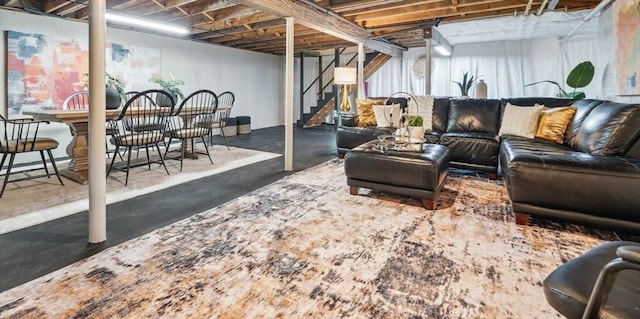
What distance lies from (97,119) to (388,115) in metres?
3.73

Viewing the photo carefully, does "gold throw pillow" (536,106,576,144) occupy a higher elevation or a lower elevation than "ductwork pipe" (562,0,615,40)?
lower

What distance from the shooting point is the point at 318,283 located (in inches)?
66.0

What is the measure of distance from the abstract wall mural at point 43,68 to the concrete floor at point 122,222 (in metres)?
3.04

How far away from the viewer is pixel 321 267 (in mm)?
1838

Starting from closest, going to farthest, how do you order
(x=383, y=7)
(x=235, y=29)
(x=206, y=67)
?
(x=383, y=7) < (x=235, y=29) < (x=206, y=67)

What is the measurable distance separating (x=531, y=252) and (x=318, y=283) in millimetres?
1359

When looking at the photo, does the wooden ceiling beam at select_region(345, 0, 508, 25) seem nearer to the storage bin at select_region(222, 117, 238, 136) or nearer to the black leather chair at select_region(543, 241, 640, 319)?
the storage bin at select_region(222, 117, 238, 136)

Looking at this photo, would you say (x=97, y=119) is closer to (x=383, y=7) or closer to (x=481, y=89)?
(x=383, y=7)

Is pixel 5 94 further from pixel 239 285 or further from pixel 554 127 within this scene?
pixel 554 127

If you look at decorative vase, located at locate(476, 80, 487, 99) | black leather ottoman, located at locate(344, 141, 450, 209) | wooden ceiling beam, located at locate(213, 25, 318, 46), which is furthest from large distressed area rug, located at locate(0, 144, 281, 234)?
decorative vase, located at locate(476, 80, 487, 99)

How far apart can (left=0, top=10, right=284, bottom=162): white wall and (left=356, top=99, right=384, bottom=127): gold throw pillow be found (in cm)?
403

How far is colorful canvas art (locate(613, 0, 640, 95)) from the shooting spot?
10.7ft

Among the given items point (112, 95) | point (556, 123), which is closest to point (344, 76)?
point (556, 123)

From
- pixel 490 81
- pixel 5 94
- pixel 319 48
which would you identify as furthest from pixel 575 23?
pixel 5 94
